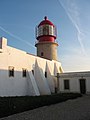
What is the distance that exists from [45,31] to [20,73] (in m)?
12.3

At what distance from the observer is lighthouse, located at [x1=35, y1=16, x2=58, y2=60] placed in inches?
1163

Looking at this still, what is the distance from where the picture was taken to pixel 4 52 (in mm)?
16969

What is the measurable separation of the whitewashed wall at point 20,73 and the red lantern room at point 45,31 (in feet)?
17.3

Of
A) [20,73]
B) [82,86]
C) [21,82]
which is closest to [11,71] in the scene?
[20,73]

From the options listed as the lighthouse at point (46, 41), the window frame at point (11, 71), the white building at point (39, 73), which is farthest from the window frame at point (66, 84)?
the window frame at point (11, 71)

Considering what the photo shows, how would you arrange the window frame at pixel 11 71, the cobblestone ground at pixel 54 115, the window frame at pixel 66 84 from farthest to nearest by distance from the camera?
the window frame at pixel 66 84 < the window frame at pixel 11 71 < the cobblestone ground at pixel 54 115

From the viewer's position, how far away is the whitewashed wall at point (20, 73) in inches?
660

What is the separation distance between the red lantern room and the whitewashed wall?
529 centimetres

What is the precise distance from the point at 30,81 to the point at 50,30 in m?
12.3

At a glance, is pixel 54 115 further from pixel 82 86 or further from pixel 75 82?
pixel 75 82

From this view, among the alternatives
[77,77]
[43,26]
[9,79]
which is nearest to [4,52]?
[9,79]

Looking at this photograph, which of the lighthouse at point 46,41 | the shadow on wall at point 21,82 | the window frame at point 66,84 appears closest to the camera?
the shadow on wall at point 21,82

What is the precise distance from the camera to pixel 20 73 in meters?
19.3

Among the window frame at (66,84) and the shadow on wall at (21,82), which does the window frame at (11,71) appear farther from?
the window frame at (66,84)
